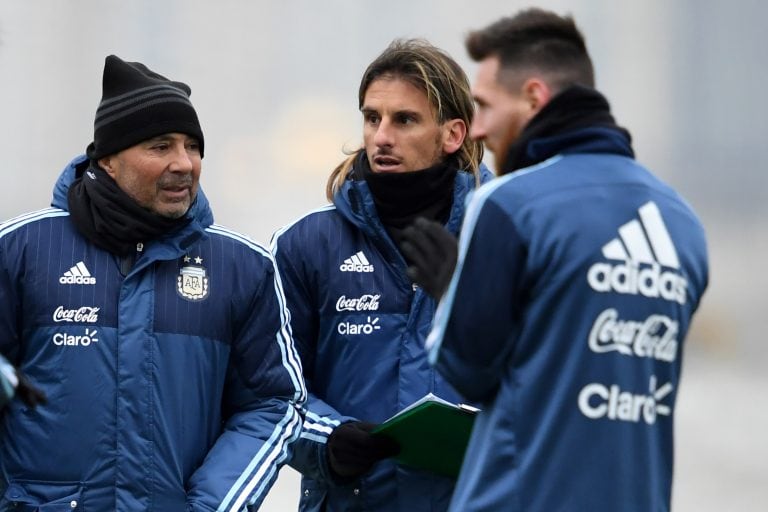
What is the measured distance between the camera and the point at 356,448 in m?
3.83

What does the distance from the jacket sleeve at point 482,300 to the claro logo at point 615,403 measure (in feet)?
0.55

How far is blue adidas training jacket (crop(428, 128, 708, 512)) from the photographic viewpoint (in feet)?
9.55

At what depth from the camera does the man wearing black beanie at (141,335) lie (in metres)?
3.59

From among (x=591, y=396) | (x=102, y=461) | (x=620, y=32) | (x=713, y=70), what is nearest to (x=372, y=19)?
(x=620, y=32)

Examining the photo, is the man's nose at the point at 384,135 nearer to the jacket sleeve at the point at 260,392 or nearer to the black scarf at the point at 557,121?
the jacket sleeve at the point at 260,392

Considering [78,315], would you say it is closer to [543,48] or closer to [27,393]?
[27,393]

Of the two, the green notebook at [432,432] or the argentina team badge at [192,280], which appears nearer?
the green notebook at [432,432]

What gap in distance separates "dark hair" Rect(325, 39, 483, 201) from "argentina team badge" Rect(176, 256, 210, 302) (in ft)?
1.77

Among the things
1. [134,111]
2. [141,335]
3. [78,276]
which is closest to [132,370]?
[141,335]

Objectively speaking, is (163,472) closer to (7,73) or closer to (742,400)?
(7,73)

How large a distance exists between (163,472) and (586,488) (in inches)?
43.8

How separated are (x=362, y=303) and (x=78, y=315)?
0.75 metres

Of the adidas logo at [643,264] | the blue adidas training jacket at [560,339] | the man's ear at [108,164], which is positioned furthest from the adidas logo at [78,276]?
the adidas logo at [643,264]

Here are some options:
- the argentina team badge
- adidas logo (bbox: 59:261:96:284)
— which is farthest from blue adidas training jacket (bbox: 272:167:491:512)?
adidas logo (bbox: 59:261:96:284)
